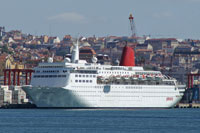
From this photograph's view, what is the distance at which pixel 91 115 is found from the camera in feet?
272

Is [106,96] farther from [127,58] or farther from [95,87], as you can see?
[127,58]

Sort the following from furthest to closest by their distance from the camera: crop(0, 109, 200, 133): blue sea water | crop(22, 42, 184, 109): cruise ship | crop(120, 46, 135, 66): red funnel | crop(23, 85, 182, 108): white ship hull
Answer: crop(120, 46, 135, 66): red funnel
crop(22, 42, 184, 109): cruise ship
crop(23, 85, 182, 108): white ship hull
crop(0, 109, 200, 133): blue sea water

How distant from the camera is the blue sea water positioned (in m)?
65.2

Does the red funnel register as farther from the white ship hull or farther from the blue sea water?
the blue sea water

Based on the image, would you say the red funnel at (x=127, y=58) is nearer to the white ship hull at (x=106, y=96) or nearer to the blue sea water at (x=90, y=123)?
the white ship hull at (x=106, y=96)

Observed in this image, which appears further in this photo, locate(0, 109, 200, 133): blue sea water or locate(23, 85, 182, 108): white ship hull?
locate(23, 85, 182, 108): white ship hull

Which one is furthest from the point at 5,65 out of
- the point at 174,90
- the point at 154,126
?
the point at 154,126

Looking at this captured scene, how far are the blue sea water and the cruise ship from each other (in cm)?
275

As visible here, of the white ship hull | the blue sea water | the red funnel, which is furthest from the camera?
the red funnel

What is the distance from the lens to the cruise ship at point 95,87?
3570 inches

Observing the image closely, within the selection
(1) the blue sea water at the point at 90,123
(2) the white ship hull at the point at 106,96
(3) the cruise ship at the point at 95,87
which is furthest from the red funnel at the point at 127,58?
(1) the blue sea water at the point at 90,123

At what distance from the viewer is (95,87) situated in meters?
92.9

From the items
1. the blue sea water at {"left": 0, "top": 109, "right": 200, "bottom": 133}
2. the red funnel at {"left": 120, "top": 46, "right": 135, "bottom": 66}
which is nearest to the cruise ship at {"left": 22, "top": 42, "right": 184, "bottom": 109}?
the red funnel at {"left": 120, "top": 46, "right": 135, "bottom": 66}

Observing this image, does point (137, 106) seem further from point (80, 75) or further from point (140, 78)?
point (80, 75)
